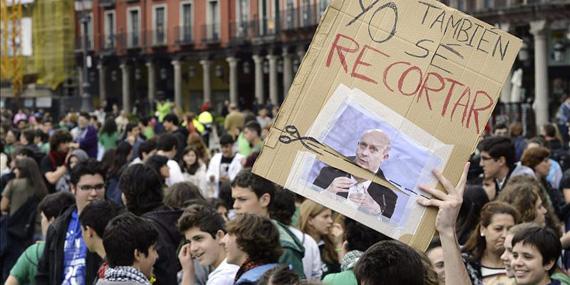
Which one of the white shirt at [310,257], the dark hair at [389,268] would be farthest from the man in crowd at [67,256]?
the dark hair at [389,268]

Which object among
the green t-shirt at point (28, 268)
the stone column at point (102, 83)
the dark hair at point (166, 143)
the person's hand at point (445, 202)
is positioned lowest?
the stone column at point (102, 83)

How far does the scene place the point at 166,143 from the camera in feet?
41.2

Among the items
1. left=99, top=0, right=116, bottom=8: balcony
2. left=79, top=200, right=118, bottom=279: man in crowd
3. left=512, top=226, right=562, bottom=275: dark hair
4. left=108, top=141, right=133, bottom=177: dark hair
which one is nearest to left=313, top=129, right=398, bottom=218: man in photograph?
left=512, top=226, right=562, bottom=275: dark hair

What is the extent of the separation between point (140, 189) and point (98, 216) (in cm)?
106

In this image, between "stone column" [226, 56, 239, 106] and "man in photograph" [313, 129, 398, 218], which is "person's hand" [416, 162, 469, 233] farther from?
"stone column" [226, 56, 239, 106]

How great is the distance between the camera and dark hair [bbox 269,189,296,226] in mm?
7555

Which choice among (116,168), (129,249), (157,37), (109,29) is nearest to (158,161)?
Answer: (116,168)

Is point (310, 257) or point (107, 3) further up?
point (107, 3)

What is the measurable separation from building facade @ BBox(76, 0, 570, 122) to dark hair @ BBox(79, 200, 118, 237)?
2522cm

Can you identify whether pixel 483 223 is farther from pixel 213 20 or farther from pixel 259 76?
pixel 213 20

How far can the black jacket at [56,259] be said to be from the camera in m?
6.93

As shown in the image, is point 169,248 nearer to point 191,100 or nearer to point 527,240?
point 527,240

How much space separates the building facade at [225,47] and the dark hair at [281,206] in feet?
78.9

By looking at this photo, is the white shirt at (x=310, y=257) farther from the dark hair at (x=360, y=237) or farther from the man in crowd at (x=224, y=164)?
the man in crowd at (x=224, y=164)
